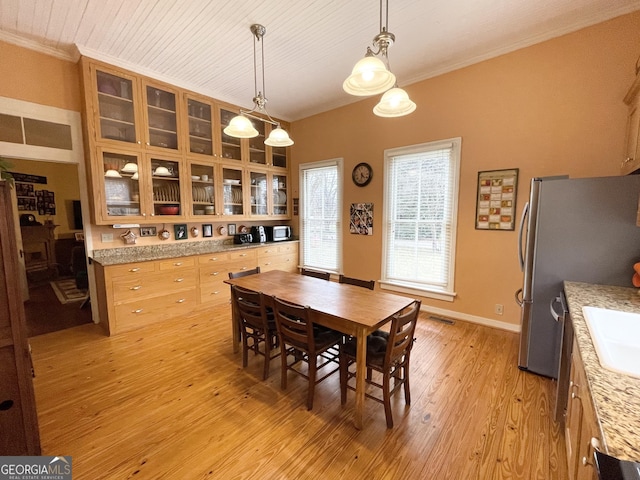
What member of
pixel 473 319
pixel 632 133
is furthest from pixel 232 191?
pixel 632 133

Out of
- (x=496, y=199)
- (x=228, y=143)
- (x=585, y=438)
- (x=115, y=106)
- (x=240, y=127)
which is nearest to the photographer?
(x=585, y=438)

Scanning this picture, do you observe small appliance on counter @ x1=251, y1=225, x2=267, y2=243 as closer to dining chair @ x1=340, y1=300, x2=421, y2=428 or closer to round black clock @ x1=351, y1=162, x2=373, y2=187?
round black clock @ x1=351, y1=162, x2=373, y2=187

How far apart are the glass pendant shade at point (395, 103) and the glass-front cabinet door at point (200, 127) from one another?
118 inches

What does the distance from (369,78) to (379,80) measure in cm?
11

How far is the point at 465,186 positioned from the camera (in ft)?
10.6

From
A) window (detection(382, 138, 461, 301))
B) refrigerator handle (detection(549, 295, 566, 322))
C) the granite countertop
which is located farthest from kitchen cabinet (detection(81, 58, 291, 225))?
refrigerator handle (detection(549, 295, 566, 322))

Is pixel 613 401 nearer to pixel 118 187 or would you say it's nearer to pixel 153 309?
pixel 153 309

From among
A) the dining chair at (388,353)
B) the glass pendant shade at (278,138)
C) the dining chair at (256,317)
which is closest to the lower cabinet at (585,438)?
the dining chair at (388,353)

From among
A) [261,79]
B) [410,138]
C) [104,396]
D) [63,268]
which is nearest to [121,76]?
[261,79]

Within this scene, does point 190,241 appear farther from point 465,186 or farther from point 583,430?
point 583,430

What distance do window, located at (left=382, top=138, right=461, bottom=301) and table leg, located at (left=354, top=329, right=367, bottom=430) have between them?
2247 mm

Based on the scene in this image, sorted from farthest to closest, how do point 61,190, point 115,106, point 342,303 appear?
point 61,190
point 115,106
point 342,303

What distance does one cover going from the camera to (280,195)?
5.14 m

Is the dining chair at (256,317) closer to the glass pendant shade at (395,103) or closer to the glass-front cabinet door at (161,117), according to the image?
the glass pendant shade at (395,103)
